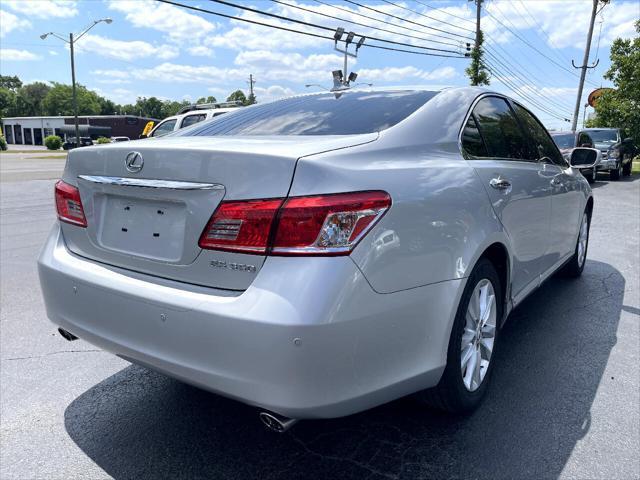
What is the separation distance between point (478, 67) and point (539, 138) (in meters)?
32.5

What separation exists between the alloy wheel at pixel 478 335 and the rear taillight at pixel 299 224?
0.93 metres

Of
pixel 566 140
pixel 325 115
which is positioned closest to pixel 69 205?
pixel 325 115

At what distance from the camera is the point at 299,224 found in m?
1.91

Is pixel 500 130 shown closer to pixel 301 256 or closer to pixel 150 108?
pixel 301 256

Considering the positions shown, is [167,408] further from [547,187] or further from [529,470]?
[547,187]

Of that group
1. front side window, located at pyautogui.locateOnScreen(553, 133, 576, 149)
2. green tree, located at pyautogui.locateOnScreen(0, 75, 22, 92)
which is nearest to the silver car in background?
front side window, located at pyautogui.locateOnScreen(553, 133, 576, 149)

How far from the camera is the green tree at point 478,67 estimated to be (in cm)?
3366

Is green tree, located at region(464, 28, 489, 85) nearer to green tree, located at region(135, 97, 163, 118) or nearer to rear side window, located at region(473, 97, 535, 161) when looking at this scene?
rear side window, located at region(473, 97, 535, 161)

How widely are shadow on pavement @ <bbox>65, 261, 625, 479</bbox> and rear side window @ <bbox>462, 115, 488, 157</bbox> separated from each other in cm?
135

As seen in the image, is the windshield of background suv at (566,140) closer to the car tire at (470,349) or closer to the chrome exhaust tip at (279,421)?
the car tire at (470,349)

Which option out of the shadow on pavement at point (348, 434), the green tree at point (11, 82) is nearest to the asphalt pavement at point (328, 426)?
the shadow on pavement at point (348, 434)

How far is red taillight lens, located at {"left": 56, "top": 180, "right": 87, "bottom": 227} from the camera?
2.58 meters

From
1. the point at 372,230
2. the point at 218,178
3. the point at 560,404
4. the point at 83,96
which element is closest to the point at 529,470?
the point at 560,404

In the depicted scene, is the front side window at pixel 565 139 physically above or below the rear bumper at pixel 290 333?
above
